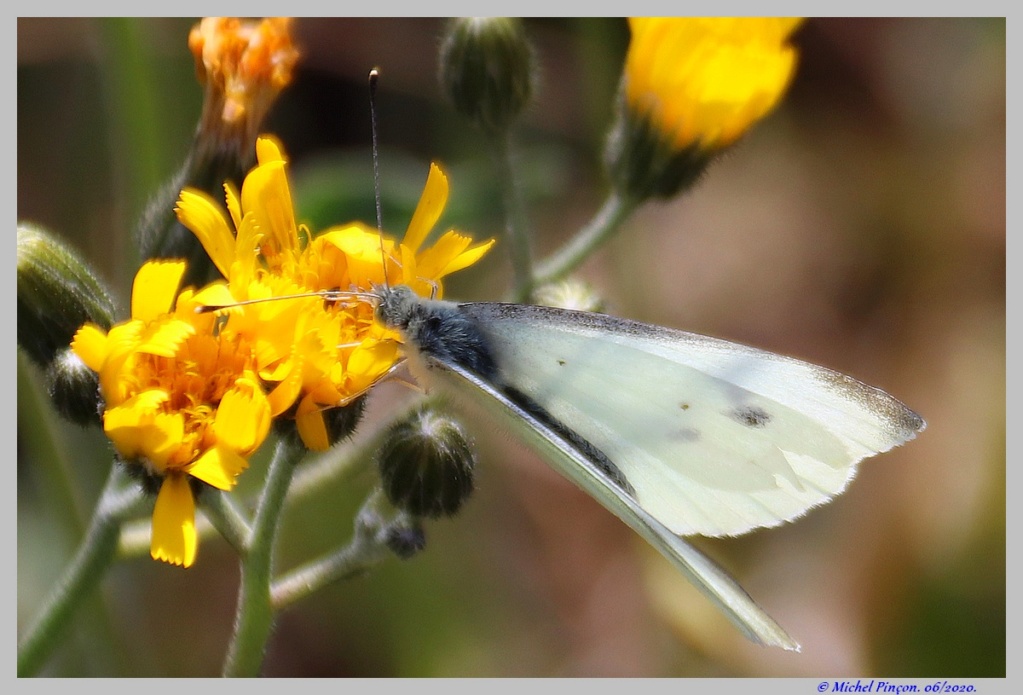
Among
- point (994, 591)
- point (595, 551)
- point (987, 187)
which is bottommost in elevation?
point (595, 551)

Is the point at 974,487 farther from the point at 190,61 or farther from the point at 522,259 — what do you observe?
the point at 190,61

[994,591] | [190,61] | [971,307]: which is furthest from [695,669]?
[190,61]

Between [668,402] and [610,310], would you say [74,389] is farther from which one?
[610,310]

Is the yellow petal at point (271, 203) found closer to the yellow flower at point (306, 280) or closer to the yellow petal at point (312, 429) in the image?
the yellow flower at point (306, 280)

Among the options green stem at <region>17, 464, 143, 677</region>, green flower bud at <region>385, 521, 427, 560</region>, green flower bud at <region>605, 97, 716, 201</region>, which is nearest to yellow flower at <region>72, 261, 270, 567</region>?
green stem at <region>17, 464, 143, 677</region>

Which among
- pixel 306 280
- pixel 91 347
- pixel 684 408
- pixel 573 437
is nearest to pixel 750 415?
pixel 684 408

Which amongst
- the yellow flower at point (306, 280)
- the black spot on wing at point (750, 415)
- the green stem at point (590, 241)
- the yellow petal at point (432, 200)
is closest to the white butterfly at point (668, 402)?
the black spot on wing at point (750, 415)
